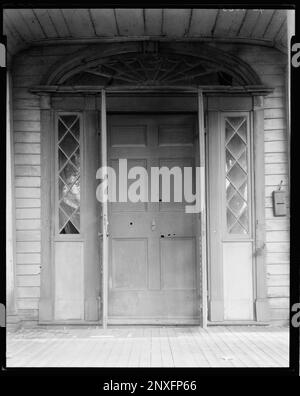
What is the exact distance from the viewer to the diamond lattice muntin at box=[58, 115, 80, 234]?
7258 mm

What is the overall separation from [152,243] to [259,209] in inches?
50.3

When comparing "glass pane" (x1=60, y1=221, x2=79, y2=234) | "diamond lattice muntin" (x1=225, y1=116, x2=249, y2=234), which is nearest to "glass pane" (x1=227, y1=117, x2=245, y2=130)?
"diamond lattice muntin" (x1=225, y1=116, x2=249, y2=234)

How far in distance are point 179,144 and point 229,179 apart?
70cm

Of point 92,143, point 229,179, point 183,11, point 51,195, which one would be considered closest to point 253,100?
point 229,179

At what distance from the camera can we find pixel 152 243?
23.9 ft

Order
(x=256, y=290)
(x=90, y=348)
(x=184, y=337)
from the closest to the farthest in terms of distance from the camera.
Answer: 1. (x=90, y=348)
2. (x=184, y=337)
3. (x=256, y=290)

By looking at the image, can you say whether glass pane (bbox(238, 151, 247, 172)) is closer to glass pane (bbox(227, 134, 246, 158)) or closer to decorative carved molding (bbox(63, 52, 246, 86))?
glass pane (bbox(227, 134, 246, 158))

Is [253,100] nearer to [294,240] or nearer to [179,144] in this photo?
[179,144]

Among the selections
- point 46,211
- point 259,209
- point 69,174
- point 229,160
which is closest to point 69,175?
point 69,174

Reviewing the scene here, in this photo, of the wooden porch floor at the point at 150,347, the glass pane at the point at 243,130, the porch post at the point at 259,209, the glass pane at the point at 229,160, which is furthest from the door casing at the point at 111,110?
the wooden porch floor at the point at 150,347

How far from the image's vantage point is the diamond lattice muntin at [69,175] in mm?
7258

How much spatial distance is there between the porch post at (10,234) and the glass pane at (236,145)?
97.9 inches

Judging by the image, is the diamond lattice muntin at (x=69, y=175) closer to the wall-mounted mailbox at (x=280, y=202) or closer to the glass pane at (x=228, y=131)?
the glass pane at (x=228, y=131)

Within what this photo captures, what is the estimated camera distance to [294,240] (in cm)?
460
